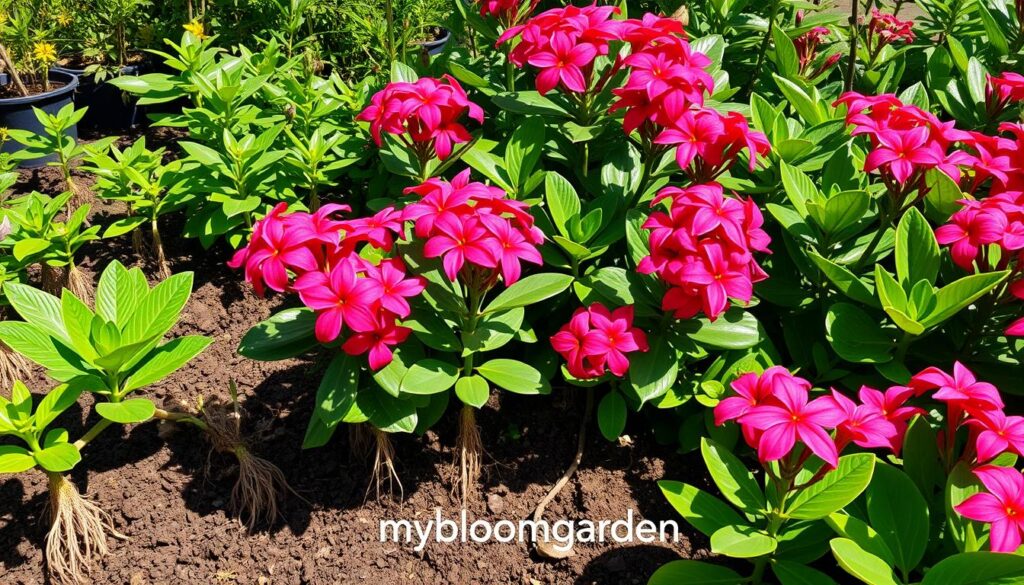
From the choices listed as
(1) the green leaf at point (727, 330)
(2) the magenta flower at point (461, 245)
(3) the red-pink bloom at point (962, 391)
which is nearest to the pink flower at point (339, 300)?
(2) the magenta flower at point (461, 245)

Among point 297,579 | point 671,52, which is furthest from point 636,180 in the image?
point 297,579

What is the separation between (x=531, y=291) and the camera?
1.98 m

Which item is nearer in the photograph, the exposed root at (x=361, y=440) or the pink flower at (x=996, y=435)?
the pink flower at (x=996, y=435)

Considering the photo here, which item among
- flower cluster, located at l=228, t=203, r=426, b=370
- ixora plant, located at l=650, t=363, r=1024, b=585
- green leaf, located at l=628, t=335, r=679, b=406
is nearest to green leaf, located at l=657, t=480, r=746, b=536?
ixora plant, located at l=650, t=363, r=1024, b=585

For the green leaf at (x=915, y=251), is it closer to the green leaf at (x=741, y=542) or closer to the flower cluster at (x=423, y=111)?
the green leaf at (x=741, y=542)

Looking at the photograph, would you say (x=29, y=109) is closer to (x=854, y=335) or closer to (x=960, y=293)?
(x=854, y=335)

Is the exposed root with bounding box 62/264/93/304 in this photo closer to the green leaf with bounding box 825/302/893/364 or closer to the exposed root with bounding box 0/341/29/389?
the exposed root with bounding box 0/341/29/389

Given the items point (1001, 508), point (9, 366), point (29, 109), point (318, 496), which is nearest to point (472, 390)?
point (318, 496)

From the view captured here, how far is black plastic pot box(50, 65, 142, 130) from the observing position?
404 centimetres

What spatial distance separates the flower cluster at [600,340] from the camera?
191 cm

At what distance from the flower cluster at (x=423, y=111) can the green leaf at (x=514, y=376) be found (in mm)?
582

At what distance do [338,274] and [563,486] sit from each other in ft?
3.12

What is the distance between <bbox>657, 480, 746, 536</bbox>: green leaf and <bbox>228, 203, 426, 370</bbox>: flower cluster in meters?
0.72

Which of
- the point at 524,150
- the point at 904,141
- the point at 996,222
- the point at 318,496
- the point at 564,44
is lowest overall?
the point at 318,496
